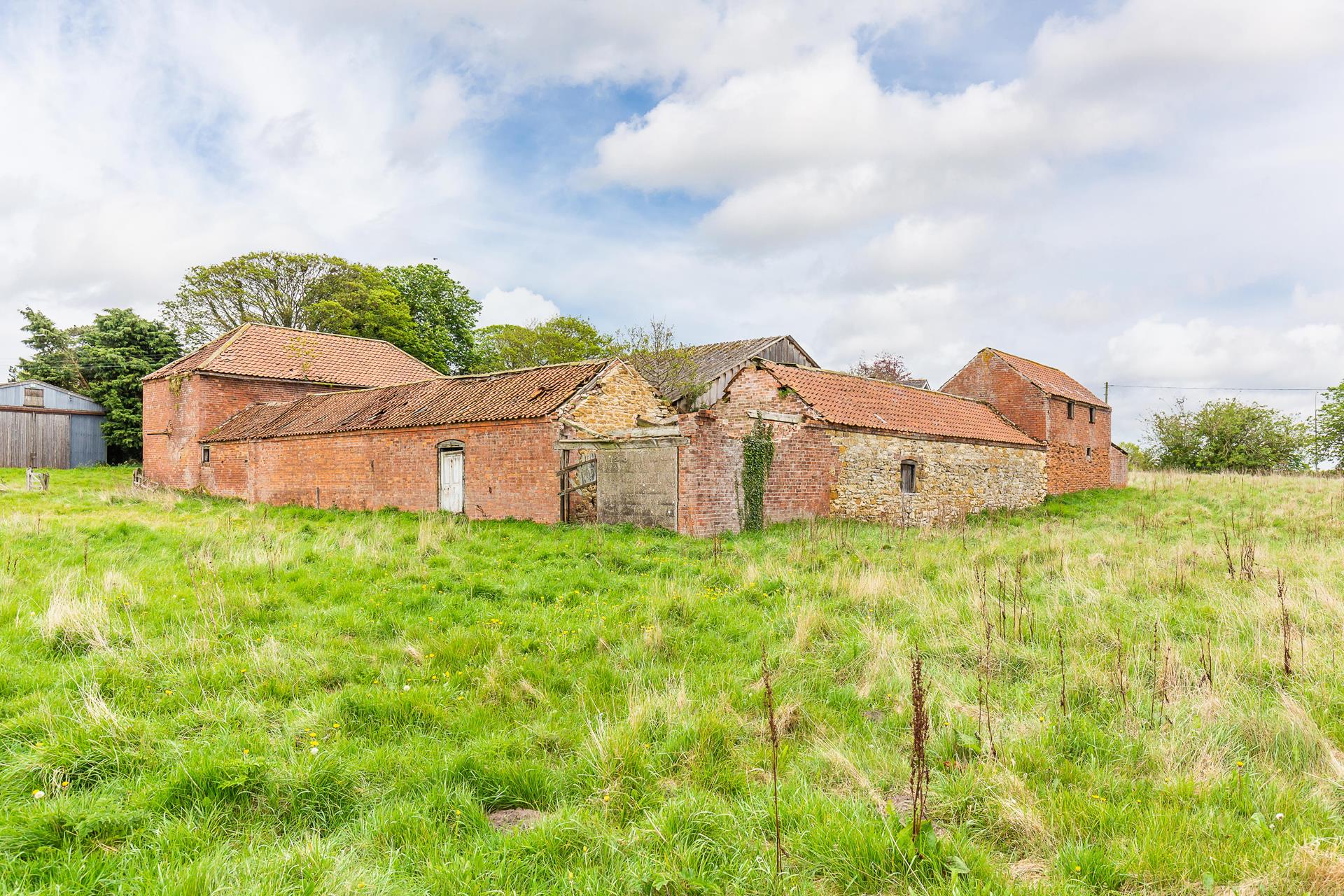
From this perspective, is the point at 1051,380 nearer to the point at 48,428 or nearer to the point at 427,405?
the point at 427,405

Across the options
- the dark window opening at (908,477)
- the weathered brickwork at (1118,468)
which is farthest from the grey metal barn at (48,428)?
the weathered brickwork at (1118,468)

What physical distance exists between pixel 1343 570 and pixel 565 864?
10.8 m

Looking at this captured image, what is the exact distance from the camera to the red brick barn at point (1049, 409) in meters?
26.8

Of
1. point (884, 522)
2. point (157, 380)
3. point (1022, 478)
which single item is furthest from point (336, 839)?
point (157, 380)

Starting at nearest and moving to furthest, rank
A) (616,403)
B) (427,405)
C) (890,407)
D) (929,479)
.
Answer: (616,403) < (427,405) < (929,479) < (890,407)

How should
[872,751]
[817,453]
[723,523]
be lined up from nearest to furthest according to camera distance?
[872,751] < [723,523] < [817,453]

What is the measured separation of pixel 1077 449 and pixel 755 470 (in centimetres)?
1998

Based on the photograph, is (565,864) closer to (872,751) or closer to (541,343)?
(872,751)

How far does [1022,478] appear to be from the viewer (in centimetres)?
2495

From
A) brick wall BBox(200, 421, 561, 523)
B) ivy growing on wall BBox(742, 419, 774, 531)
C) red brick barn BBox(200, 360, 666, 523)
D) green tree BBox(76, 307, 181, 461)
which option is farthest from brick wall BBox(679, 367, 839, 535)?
green tree BBox(76, 307, 181, 461)

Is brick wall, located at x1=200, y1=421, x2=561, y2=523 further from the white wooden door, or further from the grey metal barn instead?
the grey metal barn

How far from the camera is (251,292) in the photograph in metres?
39.1

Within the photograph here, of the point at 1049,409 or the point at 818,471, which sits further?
the point at 1049,409

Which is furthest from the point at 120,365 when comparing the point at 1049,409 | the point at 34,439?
Result: the point at 1049,409
